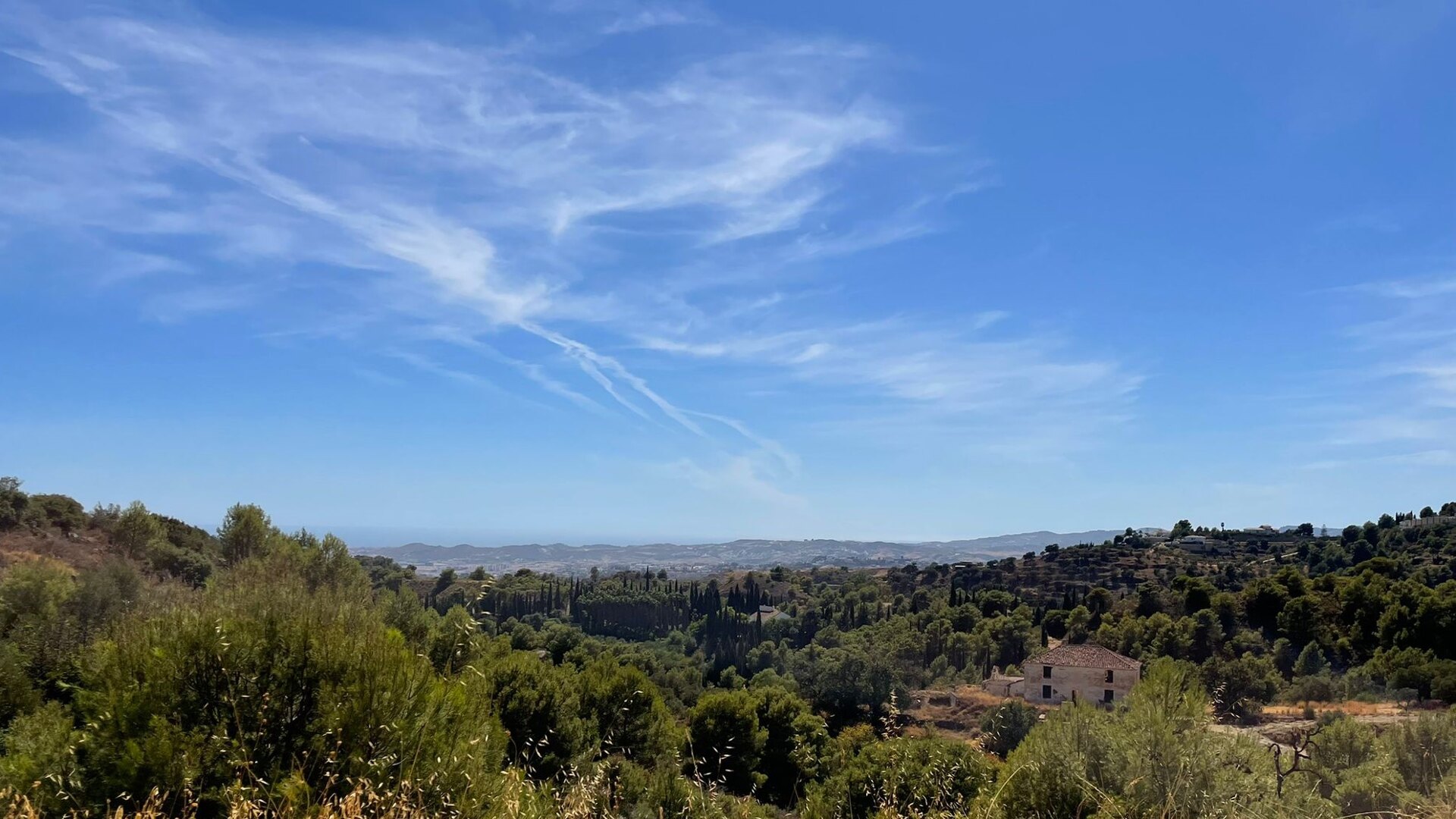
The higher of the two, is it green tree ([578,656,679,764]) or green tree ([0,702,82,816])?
green tree ([0,702,82,816])

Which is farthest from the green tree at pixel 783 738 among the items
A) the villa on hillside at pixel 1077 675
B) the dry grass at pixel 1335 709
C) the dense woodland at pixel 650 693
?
the dry grass at pixel 1335 709

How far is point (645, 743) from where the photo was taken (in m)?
21.3

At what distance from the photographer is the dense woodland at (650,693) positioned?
4461mm

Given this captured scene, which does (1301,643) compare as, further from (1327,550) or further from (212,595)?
(212,595)

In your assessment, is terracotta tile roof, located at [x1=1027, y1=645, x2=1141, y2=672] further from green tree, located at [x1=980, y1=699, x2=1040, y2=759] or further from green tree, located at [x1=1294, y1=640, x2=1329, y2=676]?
green tree, located at [x1=980, y1=699, x2=1040, y2=759]

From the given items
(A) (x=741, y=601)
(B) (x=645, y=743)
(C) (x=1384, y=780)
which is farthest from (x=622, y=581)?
(C) (x=1384, y=780)

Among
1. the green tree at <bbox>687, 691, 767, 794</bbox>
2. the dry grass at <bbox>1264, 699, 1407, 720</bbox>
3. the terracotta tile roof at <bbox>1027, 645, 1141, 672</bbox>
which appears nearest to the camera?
the dry grass at <bbox>1264, 699, 1407, 720</bbox>

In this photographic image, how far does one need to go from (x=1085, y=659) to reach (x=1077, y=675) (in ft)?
4.14

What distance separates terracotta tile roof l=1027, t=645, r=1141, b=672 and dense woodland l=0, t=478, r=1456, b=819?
10.6 feet

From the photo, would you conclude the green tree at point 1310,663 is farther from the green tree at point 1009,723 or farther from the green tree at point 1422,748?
the green tree at point 1422,748

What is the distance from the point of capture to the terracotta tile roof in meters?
37.2

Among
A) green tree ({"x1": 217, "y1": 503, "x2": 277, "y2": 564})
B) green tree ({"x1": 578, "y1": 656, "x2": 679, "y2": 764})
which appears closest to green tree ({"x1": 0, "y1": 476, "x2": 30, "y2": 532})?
green tree ({"x1": 217, "y1": 503, "x2": 277, "y2": 564})

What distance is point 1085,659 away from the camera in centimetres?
3791

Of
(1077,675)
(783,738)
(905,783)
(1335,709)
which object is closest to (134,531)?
(783,738)
